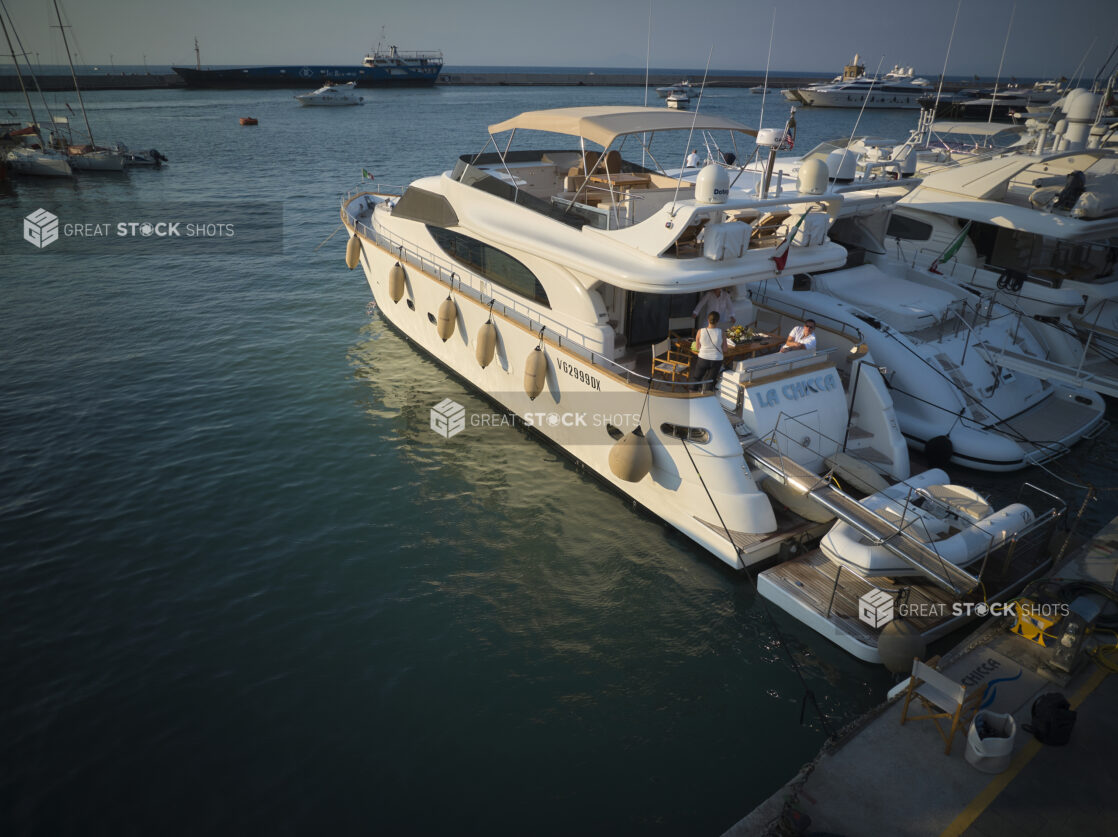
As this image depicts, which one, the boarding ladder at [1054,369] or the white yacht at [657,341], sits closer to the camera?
the white yacht at [657,341]

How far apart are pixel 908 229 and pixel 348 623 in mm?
16681

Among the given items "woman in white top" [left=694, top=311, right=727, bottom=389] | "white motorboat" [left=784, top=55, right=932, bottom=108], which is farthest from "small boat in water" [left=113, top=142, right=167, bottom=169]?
"white motorboat" [left=784, top=55, right=932, bottom=108]

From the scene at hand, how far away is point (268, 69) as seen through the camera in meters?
94.1

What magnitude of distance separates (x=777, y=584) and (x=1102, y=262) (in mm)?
13549

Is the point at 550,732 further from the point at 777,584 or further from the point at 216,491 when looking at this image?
the point at 216,491

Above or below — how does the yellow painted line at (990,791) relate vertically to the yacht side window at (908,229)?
below

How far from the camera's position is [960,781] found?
18.1ft

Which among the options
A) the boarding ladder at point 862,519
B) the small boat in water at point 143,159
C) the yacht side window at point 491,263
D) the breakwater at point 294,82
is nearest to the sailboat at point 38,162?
the small boat in water at point 143,159

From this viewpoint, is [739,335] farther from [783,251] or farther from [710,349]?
[783,251]

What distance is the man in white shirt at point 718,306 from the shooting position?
421 inches

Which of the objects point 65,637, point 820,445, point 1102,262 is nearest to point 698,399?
point 820,445

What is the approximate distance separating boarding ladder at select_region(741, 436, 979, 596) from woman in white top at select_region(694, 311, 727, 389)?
1.10m

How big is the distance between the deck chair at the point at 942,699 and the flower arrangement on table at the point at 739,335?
206 inches

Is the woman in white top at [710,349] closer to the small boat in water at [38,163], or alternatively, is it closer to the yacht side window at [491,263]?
the yacht side window at [491,263]
